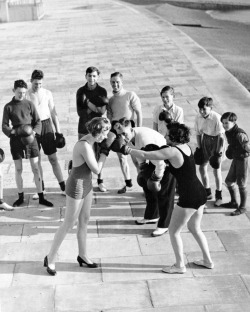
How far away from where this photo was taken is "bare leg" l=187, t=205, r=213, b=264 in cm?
570

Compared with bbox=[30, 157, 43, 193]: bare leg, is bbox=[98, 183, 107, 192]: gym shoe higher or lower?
lower

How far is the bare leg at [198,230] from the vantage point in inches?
224

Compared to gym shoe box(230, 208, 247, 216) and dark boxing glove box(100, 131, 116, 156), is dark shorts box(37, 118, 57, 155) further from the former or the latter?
gym shoe box(230, 208, 247, 216)

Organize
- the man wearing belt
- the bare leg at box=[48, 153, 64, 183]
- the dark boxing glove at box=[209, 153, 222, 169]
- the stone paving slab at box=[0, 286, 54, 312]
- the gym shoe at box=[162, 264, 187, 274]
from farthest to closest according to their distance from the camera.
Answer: the bare leg at box=[48, 153, 64, 183] < the dark boxing glove at box=[209, 153, 222, 169] < the man wearing belt < the gym shoe at box=[162, 264, 187, 274] < the stone paving slab at box=[0, 286, 54, 312]

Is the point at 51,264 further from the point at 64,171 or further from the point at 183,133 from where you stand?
the point at 64,171

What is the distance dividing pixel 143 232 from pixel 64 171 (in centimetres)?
261

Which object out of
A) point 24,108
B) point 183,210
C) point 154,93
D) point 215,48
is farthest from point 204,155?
point 215,48

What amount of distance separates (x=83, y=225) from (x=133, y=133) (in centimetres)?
131

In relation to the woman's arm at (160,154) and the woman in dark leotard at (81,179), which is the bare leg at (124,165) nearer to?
the woman in dark leotard at (81,179)

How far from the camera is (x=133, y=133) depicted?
257 inches

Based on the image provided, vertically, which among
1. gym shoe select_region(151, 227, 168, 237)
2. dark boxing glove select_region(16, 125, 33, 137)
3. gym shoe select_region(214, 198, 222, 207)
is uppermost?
dark boxing glove select_region(16, 125, 33, 137)

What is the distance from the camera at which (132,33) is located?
24438 mm

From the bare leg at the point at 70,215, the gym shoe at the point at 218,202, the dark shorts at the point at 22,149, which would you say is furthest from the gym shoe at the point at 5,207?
the gym shoe at the point at 218,202

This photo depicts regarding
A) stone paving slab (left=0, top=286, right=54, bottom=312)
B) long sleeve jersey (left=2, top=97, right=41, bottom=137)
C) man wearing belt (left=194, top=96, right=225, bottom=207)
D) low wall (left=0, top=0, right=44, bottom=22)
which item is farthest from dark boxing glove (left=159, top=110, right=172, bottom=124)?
low wall (left=0, top=0, right=44, bottom=22)
